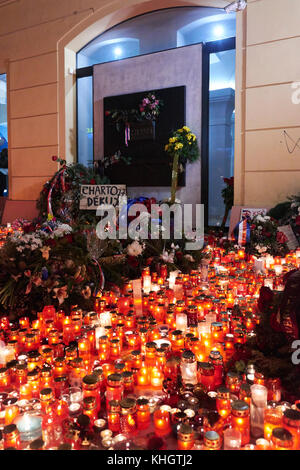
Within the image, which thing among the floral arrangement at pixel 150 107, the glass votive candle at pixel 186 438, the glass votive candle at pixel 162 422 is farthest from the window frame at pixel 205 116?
the glass votive candle at pixel 186 438

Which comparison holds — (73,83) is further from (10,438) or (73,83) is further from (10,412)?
(10,438)

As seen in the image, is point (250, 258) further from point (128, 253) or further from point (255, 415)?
point (255, 415)

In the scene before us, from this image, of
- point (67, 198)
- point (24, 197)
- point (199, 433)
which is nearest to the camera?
point (199, 433)

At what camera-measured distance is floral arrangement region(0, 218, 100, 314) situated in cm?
213

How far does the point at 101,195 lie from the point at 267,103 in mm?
2995

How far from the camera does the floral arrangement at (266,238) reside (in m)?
3.88

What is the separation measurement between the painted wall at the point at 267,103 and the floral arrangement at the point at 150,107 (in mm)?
1376

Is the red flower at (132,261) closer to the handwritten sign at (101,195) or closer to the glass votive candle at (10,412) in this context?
the handwritten sign at (101,195)

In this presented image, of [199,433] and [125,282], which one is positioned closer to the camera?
[199,433]

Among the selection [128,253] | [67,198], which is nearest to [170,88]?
[67,198]

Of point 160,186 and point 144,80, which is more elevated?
point 144,80

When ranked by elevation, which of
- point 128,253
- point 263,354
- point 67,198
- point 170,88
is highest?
point 170,88
